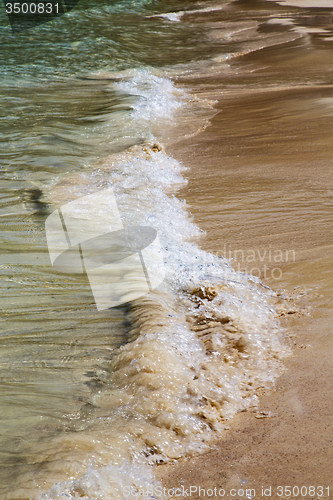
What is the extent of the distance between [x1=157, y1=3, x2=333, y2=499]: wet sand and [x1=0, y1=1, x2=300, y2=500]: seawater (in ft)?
0.41

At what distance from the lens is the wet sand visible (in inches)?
72.9

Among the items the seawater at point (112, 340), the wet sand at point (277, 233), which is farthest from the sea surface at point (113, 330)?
the wet sand at point (277, 233)

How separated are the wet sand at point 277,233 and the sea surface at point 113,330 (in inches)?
4.6

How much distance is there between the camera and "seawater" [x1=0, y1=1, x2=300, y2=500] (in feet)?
6.34

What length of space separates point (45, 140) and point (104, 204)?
1.93 meters

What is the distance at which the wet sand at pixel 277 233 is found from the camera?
1.85 m

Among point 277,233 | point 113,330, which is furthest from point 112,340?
point 277,233

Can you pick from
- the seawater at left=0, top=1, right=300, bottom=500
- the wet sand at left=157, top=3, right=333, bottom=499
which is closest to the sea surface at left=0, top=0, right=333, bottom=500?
the seawater at left=0, top=1, right=300, bottom=500

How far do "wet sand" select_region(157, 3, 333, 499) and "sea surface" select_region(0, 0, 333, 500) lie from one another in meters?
0.12

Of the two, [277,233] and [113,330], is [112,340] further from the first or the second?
[277,233]

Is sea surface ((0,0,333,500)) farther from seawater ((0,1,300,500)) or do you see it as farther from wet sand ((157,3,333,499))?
wet sand ((157,3,333,499))

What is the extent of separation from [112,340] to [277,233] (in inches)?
64.9

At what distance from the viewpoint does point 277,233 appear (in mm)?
3648

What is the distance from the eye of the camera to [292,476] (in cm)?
176
